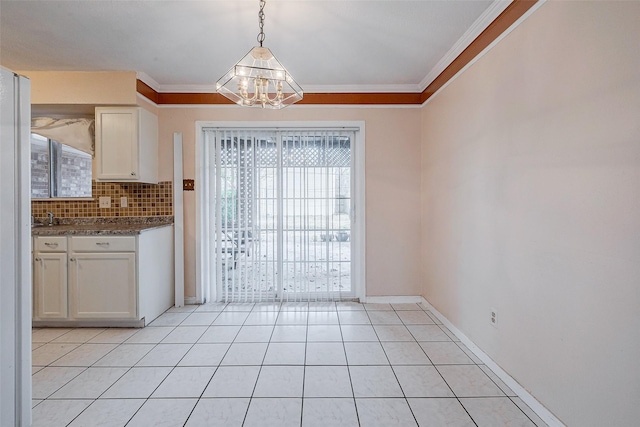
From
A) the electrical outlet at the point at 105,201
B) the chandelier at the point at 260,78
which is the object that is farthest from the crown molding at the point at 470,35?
the electrical outlet at the point at 105,201

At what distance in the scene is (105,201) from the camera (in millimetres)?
3230

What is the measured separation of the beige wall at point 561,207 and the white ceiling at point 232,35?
491 millimetres

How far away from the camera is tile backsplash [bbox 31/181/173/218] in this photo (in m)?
3.17

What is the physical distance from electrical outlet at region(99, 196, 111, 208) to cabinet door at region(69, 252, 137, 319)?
2.47 ft

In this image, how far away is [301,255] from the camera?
11.3 ft

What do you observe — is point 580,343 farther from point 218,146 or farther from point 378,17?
point 218,146

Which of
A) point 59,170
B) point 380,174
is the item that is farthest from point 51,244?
point 380,174

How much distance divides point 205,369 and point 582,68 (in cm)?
270

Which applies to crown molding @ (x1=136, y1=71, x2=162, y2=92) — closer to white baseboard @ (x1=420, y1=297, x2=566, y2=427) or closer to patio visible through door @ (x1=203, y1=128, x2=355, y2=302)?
patio visible through door @ (x1=203, y1=128, x2=355, y2=302)

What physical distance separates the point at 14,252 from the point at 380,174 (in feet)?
9.55

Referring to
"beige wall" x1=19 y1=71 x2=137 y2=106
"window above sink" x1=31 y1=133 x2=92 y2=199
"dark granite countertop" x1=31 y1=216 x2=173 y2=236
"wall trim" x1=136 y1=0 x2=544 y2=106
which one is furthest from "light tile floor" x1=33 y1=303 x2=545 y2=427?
"wall trim" x1=136 y1=0 x2=544 y2=106

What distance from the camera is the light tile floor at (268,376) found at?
5.30 ft

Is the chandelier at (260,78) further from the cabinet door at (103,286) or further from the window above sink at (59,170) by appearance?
the window above sink at (59,170)

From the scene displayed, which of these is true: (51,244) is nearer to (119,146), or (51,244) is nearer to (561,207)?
(119,146)
